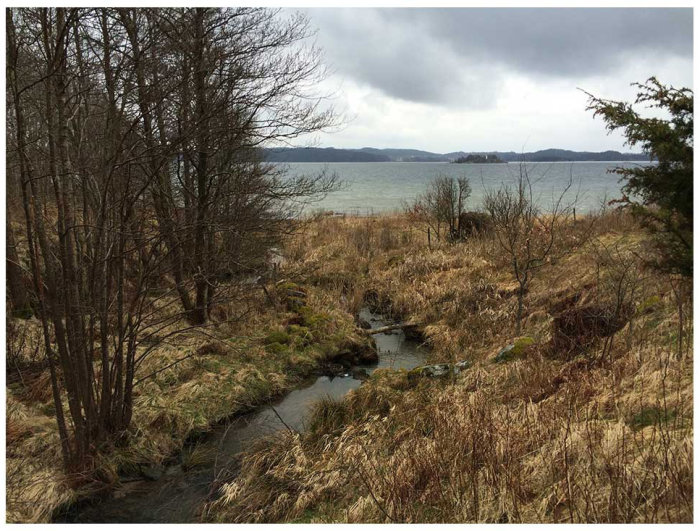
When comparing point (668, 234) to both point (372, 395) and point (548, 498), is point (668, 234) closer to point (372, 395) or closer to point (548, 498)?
point (548, 498)

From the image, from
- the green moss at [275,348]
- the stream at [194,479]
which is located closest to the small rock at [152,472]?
the stream at [194,479]

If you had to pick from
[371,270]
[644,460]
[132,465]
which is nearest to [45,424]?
[132,465]

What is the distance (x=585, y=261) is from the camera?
1157 cm

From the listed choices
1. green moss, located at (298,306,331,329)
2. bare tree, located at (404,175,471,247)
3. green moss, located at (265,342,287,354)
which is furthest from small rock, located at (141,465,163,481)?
bare tree, located at (404,175,471,247)

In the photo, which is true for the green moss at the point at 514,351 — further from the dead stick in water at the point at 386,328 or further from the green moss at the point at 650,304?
the dead stick in water at the point at 386,328

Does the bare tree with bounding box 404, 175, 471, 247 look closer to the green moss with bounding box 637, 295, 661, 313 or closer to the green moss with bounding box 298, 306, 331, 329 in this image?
the green moss with bounding box 298, 306, 331, 329

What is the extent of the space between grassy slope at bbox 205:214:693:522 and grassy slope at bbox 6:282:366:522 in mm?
1330

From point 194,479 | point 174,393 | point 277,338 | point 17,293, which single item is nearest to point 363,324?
point 277,338

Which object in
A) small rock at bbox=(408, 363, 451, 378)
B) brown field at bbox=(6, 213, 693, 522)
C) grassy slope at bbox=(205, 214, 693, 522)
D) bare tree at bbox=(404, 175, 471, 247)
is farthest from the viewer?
bare tree at bbox=(404, 175, 471, 247)

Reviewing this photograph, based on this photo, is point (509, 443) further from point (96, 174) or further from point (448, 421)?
point (96, 174)

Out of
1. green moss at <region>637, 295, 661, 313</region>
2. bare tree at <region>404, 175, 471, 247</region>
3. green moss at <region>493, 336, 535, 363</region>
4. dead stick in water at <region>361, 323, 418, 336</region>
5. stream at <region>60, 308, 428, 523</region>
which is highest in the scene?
bare tree at <region>404, 175, 471, 247</region>

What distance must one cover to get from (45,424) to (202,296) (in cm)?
402

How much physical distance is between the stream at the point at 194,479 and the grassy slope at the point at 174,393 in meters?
0.17

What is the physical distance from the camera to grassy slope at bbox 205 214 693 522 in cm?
311
